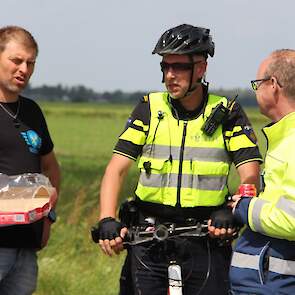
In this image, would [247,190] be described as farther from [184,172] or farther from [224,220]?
[184,172]

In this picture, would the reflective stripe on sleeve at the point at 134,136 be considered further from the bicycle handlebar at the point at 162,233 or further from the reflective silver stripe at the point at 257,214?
the reflective silver stripe at the point at 257,214

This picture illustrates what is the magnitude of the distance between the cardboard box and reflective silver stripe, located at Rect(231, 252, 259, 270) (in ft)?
3.51

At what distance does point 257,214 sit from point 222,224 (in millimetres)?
400

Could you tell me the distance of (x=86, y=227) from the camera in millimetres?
9094

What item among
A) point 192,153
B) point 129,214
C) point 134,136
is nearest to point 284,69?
point 192,153

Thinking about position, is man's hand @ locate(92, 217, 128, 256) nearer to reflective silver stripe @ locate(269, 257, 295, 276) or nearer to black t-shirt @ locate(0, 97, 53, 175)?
black t-shirt @ locate(0, 97, 53, 175)

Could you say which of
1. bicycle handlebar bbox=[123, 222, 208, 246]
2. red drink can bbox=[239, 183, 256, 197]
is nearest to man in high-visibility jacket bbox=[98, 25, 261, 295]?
bicycle handlebar bbox=[123, 222, 208, 246]

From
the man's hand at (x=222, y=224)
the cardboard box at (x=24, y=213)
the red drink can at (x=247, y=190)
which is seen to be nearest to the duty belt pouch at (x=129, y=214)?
the cardboard box at (x=24, y=213)

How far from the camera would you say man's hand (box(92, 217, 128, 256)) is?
13.3 ft

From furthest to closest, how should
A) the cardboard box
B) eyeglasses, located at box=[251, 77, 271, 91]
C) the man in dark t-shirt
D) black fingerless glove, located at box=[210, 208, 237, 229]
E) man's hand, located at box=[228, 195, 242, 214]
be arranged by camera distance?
the man in dark t-shirt < the cardboard box < black fingerless glove, located at box=[210, 208, 237, 229] < man's hand, located at box=[228, 195, 242, 214] < eyeglasses, located at box=[251, 77, 271, 91]

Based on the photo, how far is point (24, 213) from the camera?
4.08m

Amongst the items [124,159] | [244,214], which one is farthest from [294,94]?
[124,159]

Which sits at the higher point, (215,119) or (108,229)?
(215,119)

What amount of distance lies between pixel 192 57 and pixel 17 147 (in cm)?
111
